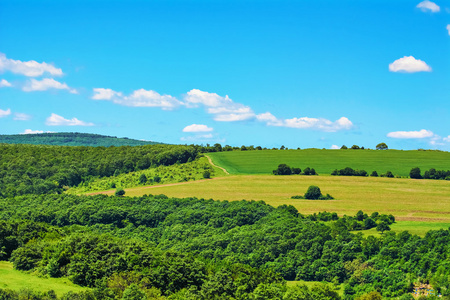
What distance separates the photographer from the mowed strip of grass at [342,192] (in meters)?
108

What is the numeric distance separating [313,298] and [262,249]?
98.1 ft

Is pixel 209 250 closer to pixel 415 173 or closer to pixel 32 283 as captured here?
pixel 32 283

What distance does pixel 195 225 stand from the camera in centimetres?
10875

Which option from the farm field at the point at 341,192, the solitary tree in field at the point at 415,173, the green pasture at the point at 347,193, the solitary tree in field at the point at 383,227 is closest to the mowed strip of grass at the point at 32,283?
the solitary tree in field at the point at 383,227

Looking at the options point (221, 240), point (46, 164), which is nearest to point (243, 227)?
point (221, 240)

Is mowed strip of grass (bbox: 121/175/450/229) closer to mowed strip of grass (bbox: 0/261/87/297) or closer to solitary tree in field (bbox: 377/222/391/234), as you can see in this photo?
solitary tree in field (bbox: 377/222/391/234)

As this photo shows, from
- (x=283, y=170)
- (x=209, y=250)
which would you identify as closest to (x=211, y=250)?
(x=209, y=250)

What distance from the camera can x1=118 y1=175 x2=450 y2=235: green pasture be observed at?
10462 centimetres

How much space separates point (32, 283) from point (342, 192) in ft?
277

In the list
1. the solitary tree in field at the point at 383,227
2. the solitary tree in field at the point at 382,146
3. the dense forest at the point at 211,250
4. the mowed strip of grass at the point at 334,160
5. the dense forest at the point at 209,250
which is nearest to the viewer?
the dense forest at the point at 209,250

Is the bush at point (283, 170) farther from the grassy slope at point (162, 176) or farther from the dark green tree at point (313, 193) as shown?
the dark green tree at point (313, 193)

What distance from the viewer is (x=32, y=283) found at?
193 feet

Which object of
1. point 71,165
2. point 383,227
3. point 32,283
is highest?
point 71,165

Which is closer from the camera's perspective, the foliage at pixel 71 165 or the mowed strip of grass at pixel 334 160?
the mowed strip of grass at pixel 334 160
